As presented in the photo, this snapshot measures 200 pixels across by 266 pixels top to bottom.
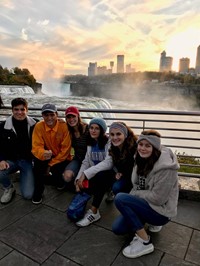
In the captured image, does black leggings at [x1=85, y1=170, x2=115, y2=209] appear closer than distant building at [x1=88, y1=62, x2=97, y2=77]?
Yes

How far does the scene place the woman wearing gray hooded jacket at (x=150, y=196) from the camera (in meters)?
2.10

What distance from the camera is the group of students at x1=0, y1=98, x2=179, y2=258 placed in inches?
84.7

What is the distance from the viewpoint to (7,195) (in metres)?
3.09

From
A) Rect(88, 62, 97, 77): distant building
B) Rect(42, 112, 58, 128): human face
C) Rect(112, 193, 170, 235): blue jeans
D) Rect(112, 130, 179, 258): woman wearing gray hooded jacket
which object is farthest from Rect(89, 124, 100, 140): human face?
Rect(88, 62, 97, 77): distant building

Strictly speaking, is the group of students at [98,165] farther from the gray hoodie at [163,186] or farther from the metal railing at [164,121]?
the metal railing at [164,121]

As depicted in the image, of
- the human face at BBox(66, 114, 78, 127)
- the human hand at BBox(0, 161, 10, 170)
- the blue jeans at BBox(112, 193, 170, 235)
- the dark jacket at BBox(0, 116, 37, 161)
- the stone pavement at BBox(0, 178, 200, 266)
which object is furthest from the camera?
the dark jacket at BBox(0, 116, 37, 161)

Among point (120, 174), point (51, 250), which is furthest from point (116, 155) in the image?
point (51, 250)

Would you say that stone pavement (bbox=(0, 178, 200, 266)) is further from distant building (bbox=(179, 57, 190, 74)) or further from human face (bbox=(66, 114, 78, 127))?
distant building (bbox=(179, 57, 190, 74))

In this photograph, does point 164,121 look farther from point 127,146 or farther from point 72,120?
point 72,120

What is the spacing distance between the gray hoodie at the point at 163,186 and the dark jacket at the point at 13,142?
182 cm

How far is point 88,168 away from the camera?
2.79 m

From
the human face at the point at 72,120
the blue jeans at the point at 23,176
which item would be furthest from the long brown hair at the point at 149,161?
the blue jeans at the point at 23,176

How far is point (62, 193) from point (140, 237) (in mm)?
1434

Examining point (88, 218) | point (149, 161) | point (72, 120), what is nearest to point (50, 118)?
point (72, 120)
